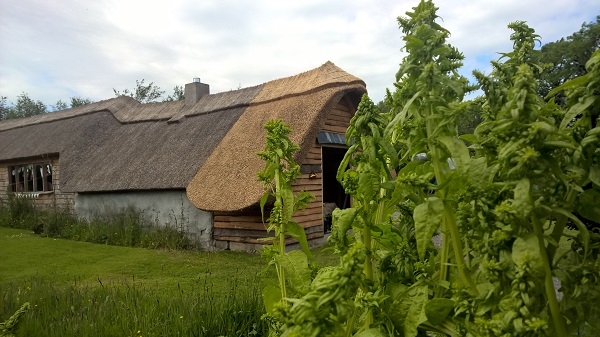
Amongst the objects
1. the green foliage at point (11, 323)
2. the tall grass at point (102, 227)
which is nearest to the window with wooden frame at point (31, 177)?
the tall grass at point (102, 227)

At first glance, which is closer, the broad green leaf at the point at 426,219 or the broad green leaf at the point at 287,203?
the broad green leaf at the point at 426,219

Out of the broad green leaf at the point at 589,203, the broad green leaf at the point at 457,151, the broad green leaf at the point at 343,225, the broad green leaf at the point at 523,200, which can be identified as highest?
the broad green leaf at the point at 457,151

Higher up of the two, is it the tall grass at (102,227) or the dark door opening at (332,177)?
the dark door opening at (332,177)

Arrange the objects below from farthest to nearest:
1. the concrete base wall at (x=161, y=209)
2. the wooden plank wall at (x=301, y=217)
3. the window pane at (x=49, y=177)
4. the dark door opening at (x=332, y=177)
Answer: the window pane at (x=49, y=177), the dark door opening at (x=332, y=177), the concrete base wall at (x=161, y=209), the wooden plank wall at (x=301, y=217)

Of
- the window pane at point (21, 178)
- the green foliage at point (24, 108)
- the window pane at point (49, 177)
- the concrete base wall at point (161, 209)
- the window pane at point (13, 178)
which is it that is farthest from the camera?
the green foliage at point (24, 108)

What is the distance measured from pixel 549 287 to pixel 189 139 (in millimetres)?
12330

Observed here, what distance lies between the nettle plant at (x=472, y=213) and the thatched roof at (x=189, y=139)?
817 centimetres

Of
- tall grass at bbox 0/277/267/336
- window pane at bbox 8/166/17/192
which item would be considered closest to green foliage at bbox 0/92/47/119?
window pane at bbox 8/166/17/192

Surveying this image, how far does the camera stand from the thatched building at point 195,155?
10000mm

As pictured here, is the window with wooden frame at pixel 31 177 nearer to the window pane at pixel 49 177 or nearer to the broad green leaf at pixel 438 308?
the window pane at pixel 49 177

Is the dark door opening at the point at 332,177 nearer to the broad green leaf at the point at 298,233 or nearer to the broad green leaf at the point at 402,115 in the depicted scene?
the broad green leaf at the point at 298,233

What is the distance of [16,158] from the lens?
16.9 metres

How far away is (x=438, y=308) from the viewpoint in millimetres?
796

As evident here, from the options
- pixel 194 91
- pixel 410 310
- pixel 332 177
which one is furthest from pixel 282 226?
pixel 332 177
